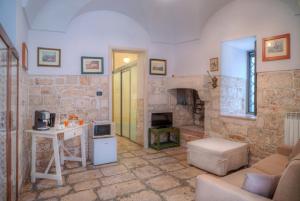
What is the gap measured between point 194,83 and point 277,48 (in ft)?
5.29

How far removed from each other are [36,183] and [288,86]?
416 centimetres

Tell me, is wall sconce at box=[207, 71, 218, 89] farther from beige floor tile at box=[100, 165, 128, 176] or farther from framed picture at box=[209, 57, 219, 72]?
beige floor tile at box=[100, 165, 128, 176]

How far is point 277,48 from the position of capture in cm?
323

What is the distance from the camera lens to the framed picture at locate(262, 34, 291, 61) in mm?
3127

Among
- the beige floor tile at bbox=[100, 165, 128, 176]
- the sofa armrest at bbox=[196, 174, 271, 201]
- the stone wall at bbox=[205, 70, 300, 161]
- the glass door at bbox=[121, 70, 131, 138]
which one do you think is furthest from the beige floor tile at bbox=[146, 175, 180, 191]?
the glass door at bbox=[121, 70, 131, 138]

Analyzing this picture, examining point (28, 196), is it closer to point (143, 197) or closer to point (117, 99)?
point (143, 197)

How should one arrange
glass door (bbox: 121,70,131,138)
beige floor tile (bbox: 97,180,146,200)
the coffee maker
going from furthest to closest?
glass door (bbox: 121,70,131,138), the coffee maker, beige floor tile (bbox: 97,180,146,200)

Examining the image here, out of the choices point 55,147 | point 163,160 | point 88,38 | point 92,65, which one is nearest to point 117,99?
point 92,65

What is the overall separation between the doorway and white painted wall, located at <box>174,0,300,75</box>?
1.16m

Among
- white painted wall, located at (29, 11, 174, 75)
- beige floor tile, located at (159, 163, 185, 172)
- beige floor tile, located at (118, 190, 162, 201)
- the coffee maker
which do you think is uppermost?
white painted wall, located at (29, 11, 174, 75)

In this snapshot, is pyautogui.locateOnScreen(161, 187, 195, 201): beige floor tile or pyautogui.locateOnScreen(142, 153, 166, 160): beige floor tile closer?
pyautogui.locateOnScreen(161, 187, 195, 201): beige floor tile

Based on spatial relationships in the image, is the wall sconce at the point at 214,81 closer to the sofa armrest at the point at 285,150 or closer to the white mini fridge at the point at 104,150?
the sofa armrest at the point at 285,150

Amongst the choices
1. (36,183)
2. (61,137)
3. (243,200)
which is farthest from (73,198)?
(243,200)

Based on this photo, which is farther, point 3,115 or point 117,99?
point 117,99
